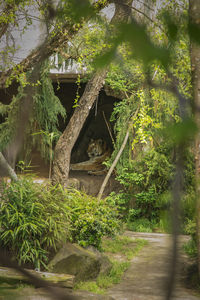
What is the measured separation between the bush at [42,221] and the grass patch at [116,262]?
413mm

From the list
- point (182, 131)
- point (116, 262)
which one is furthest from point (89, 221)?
point (182, 131)

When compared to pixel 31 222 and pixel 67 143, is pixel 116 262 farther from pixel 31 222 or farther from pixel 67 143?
pixel 67 143

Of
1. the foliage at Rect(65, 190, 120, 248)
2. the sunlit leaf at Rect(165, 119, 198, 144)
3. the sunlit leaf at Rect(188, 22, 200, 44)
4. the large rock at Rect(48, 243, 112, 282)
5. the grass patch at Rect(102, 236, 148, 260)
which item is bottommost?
the grass patch at Rect(102, 236, 148, 260)

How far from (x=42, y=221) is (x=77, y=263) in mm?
596

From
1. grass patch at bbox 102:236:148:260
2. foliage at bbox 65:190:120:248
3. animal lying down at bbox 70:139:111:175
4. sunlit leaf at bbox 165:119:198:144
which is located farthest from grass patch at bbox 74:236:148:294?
sunlit leaf at bbox 165:119:198:144

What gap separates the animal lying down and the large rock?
14.5ft

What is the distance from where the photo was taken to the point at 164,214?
0.42 m

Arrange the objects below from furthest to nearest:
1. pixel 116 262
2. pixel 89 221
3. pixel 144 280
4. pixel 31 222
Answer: pixel 116 262 < pixel 89 221 < pixel 144 280 < pixel 31 222

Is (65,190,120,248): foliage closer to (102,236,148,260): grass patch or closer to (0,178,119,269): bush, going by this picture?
(0,178,119,269): bush

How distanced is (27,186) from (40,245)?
2.26 ft

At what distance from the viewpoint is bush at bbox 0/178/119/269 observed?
3207 millimetres

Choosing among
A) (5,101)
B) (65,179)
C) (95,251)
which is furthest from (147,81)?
(5,101)

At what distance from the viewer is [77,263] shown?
3.45 metres

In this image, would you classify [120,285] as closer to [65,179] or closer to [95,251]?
[95,251]
